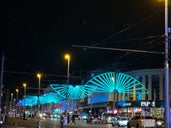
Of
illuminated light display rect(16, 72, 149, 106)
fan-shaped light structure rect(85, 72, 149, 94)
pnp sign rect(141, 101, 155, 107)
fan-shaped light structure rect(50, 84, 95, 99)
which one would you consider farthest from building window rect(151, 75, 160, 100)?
fan-shaped light structure rect(50, 84, 95, 99)

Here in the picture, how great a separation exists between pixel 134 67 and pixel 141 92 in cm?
1852

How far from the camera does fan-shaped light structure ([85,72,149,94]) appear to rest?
99.4 m

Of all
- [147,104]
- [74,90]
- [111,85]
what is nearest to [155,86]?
[147,104]

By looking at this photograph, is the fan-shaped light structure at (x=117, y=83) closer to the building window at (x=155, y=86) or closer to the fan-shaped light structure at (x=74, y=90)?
the building window at (x=155, y=86)

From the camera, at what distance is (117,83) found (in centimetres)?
9888

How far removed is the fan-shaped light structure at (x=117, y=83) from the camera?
99375 millimetres

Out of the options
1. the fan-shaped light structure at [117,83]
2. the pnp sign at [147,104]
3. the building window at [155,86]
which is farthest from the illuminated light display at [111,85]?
the pnp sign at [147,104]

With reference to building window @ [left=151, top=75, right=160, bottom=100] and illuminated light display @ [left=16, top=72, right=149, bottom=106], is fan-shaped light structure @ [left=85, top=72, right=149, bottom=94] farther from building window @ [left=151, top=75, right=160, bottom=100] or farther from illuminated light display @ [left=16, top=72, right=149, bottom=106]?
building window @ [left=151, top=75, right=160, bottom=100]

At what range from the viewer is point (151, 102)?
104250 mm

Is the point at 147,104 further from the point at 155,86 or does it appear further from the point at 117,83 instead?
the point at 117,83

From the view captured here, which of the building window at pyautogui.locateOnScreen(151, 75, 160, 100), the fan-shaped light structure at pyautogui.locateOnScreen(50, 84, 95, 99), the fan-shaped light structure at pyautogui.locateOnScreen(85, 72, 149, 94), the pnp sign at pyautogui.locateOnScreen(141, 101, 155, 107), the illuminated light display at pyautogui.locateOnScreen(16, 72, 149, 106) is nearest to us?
the fan-shaped light structure at pyautogui.locateOnScreen(85, 72, 149, 94)

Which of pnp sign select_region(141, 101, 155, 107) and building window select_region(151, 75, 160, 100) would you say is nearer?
pnp sign select_region(141, 101, 155, 107)

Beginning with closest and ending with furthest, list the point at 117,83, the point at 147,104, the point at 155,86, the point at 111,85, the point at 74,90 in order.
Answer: the point at 117,83 → the point at 111,85 → the point at 147,104 → the point at 155,86 → the point at 74,90

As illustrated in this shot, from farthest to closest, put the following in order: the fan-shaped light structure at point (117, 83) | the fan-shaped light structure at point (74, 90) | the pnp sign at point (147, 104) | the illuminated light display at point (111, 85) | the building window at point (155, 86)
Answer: the fan-shaped light structure at point (74, 90) → the building window at point (155, 86) → the pnp sign at point (147, 104) → the illuminated light display at point (111, 85) → the fan-shaped light structure at point (117, 83)
